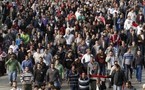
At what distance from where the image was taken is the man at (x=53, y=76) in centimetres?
2297

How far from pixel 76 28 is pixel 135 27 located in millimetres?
3017

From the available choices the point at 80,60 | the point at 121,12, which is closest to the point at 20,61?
the point at 80,60

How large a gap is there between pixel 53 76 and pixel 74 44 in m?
4.04

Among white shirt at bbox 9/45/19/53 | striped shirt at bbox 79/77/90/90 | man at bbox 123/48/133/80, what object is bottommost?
striped shirt at bbox 79/77/90/90

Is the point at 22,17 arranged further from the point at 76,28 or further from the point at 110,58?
the point at 110,58

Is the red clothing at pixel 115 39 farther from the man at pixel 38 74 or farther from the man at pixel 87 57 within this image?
the man at pixel 38 74

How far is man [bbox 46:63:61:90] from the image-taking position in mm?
22969

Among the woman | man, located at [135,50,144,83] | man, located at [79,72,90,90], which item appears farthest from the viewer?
man, located at [135,50,144,83]

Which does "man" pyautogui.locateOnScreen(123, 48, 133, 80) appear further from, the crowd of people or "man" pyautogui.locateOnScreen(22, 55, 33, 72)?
"man" pyautogui.locateOnScreen(22, 55, 33, 72)

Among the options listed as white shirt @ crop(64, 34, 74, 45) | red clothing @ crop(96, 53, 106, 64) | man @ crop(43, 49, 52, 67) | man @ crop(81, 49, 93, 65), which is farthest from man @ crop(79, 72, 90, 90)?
white shirt @ crop(64, 34, 74, 45)

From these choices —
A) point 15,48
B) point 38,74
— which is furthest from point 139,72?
point 15,48

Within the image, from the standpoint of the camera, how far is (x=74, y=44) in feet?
87.8

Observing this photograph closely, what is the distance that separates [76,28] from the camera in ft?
97.6

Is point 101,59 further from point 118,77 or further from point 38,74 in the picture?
point 38,74
